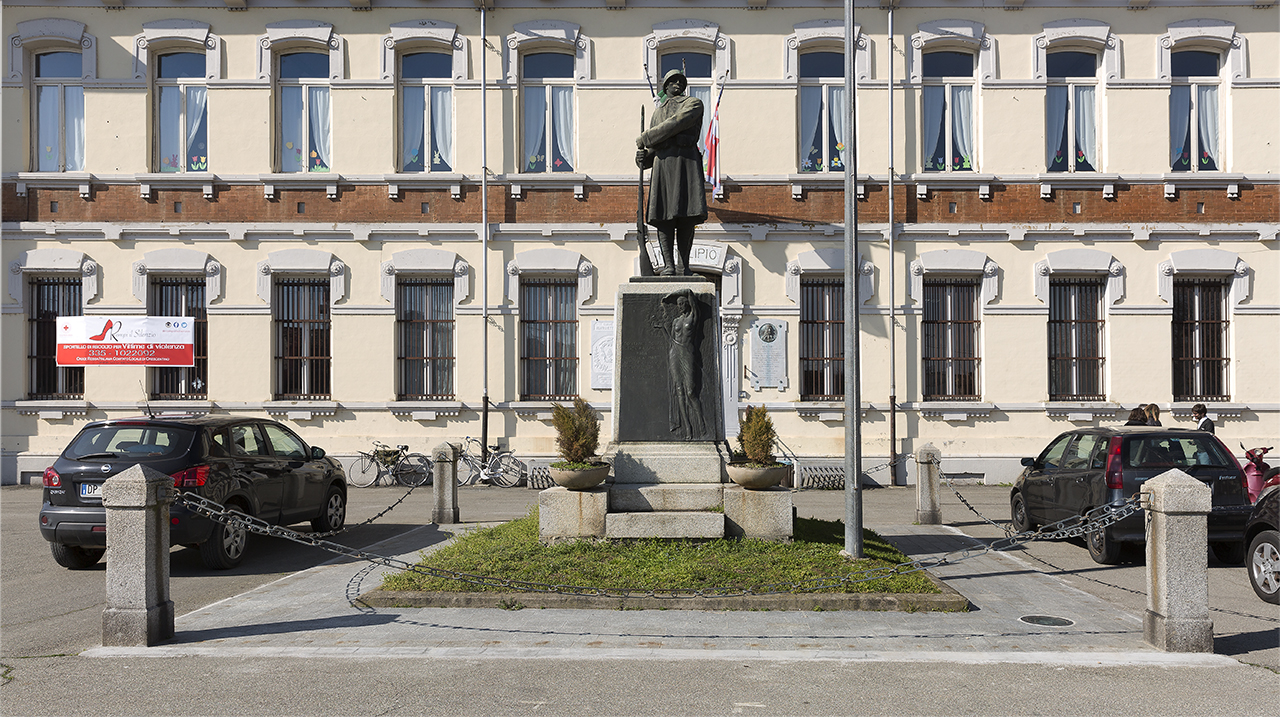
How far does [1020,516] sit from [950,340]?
6.57 m

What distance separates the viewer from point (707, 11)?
18312 mm

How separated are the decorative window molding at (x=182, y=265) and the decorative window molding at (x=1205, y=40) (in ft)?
66.6

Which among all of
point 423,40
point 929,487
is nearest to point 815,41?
point 423,40

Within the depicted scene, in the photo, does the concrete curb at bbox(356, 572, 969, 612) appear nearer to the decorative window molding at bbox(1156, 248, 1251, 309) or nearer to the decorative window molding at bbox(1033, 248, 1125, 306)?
the decorative window molding at bbox(1033, 248, 1125, 306)

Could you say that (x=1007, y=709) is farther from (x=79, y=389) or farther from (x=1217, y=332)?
(x=79, y=389)

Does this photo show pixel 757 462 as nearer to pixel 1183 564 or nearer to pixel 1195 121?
pixel 1183 564

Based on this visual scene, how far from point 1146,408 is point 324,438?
15.9 m

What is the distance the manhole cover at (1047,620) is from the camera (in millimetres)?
7027

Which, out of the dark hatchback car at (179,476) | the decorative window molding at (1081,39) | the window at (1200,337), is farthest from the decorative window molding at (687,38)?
the dark hatchback car at (179,476)

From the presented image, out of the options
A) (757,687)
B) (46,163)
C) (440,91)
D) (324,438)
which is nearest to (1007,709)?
(757,687)

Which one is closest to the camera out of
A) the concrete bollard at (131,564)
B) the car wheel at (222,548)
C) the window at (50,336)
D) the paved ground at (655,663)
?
the paved ground at (655,663)

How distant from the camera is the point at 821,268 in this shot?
1795cm

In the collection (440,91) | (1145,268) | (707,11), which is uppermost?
(707,11)

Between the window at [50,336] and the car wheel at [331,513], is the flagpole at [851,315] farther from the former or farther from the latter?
the window at [50,336]
